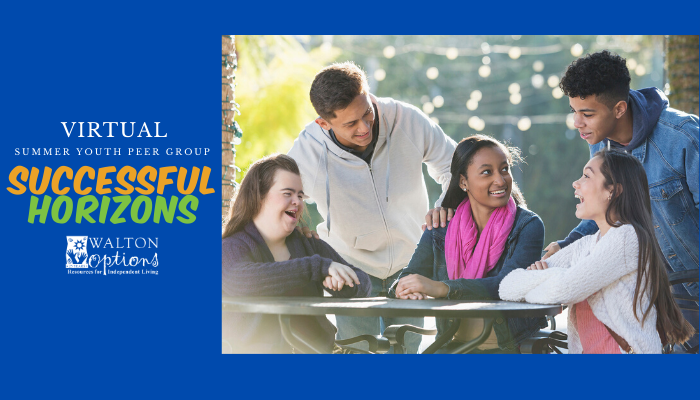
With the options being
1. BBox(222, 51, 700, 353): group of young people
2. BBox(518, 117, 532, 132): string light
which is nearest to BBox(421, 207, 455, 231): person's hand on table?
BBox(222, 51, 700, 353): group of young people

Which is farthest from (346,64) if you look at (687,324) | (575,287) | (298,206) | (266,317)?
(687,324)

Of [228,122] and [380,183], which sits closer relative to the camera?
[380,183]

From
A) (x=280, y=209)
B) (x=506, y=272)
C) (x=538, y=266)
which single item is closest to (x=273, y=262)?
A: (x=280, y=209)

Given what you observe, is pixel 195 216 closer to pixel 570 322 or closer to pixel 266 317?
pixel 266 317

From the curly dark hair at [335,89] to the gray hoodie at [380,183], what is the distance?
19cm

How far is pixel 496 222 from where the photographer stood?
274 cm

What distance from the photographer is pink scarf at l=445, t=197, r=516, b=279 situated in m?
2.74

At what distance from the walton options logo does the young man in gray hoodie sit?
0.76 m

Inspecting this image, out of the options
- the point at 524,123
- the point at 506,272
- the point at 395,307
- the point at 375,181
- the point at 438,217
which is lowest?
the point at 395,307

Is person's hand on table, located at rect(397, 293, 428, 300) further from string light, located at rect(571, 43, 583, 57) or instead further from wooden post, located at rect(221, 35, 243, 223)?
string light, located at rect(571, 43, 583, 57)

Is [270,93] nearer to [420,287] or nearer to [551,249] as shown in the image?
[420,287]

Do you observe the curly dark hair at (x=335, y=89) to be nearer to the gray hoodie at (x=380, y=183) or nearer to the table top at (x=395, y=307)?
the gray hoodie at (x=380, y=183)

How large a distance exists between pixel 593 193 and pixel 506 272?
0.45 m

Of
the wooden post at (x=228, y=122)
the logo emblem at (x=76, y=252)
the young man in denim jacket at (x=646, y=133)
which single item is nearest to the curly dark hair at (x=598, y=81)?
the young man in denim jacket at (x=646, y=133)
